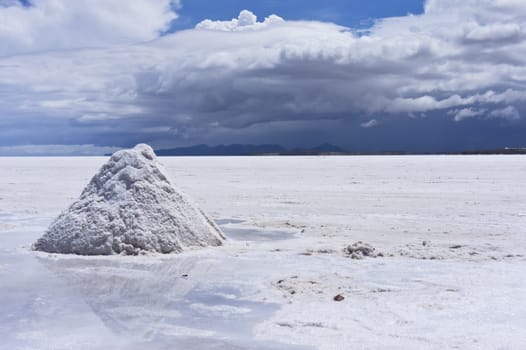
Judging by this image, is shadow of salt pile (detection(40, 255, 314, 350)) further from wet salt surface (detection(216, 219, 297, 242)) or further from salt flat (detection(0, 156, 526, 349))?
wet salt surface (detection(216, 219, 297, 242))

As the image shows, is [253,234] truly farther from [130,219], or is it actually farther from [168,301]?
[168,301]

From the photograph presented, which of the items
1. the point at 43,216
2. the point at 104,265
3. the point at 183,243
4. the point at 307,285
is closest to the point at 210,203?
the point at 43,216

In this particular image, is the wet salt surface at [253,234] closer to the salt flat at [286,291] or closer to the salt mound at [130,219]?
the salt flat at [286,291]

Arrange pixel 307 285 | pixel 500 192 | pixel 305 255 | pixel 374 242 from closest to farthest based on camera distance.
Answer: pixel 307 285, pixel 305 255, pixel 374 242, pixel 500 192

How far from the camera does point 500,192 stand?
18875mm

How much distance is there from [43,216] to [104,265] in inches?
231

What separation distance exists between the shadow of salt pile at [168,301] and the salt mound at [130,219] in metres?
0.41

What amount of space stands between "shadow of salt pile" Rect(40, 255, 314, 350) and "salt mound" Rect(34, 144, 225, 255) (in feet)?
1.35

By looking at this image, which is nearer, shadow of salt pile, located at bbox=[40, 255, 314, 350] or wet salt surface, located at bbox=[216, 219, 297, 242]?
shadow of salt pile, located at bbox=[40, 255, 314, 350]

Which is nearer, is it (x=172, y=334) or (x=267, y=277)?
(x=172, y=334)

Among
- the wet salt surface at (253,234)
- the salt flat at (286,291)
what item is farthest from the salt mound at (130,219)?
the wet salt surface at (253,234)

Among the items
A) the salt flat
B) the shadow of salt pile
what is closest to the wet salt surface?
the salt flat

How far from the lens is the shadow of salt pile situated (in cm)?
482

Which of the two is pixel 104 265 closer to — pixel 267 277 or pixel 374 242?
pixel 267 277
